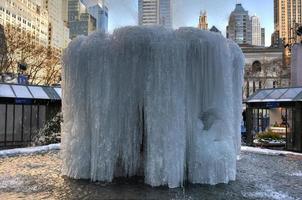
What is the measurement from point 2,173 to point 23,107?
15.7 metres

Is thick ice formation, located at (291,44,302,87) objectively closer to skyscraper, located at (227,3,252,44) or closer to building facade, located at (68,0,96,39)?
building facade, located at (68,0,96,39)

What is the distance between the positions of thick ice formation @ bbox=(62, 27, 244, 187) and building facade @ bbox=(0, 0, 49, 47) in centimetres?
5123

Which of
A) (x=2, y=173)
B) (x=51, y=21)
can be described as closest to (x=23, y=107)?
(x=2, y=173)

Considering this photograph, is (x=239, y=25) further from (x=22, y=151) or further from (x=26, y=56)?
(x=22, y=151)

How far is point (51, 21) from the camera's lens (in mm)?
81625

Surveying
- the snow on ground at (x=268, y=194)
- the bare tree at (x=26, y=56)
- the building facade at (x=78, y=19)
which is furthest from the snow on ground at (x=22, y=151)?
the building facade at (x=78, y=19)

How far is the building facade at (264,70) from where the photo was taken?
72000 millimetres

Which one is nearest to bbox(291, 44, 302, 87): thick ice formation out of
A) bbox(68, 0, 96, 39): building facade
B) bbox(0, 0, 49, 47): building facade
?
bbox(0, 0, 49, 47): building facade

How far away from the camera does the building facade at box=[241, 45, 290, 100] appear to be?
236 feet

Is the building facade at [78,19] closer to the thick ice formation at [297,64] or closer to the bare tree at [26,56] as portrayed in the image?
the bare tree at [26,56]

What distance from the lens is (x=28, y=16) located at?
225ft

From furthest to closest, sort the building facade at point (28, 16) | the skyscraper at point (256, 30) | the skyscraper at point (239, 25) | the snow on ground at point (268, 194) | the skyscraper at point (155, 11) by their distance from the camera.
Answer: the skyscraper at point (256, 30)
the skyscraper at point (239, 25)
the building facade at point (28, 16)
the skyscraper at point (155, 11)
the snow on ground at point (268, 194)

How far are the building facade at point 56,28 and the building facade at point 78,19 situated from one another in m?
2.34

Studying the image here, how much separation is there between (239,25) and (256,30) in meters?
16.6
